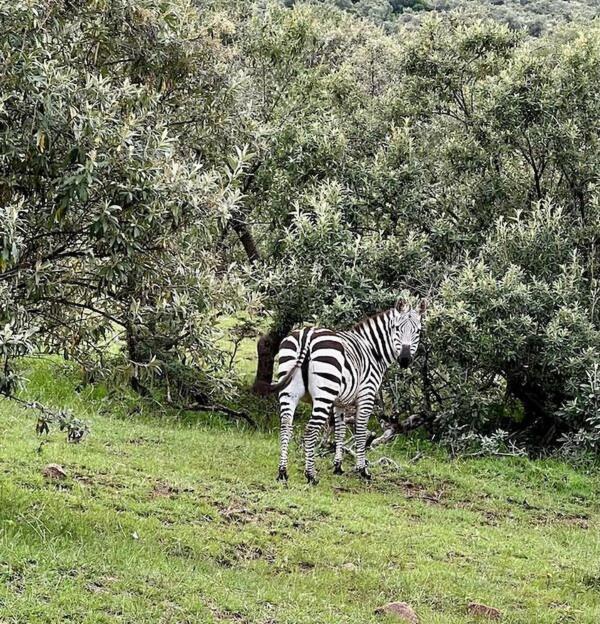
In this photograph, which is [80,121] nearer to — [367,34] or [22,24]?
[22,24]

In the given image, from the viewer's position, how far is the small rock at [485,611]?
7137mm

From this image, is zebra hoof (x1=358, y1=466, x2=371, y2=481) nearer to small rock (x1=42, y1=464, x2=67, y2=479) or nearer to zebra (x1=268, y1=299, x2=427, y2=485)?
zebra (x1=268, y1=299, x2=427, y2=485)

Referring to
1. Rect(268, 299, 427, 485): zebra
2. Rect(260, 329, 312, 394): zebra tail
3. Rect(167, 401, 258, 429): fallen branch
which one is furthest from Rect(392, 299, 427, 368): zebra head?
Rect(167, 401, 258, 429): fallen branch

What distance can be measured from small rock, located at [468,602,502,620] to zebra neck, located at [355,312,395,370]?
5239mm

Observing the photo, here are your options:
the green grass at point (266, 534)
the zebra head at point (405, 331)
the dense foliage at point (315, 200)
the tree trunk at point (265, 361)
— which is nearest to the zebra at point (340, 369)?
the zebra head at point (405, 331)

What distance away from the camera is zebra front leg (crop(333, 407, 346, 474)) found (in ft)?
38.7

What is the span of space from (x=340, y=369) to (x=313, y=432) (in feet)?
2.90

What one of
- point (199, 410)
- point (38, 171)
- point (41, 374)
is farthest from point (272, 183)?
point (38, 171)

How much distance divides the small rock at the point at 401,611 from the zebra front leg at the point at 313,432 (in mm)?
4132

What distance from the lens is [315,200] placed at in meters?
13.9

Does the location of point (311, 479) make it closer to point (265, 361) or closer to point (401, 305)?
point (401, 305)

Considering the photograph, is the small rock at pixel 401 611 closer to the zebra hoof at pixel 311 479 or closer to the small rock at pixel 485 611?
the small rock at pixel 485 611

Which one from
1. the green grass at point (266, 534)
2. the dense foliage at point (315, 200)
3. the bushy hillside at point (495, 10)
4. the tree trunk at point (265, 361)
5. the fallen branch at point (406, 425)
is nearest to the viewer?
the green grass at point (266, 534)

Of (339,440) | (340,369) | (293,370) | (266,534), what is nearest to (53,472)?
(266,534)
